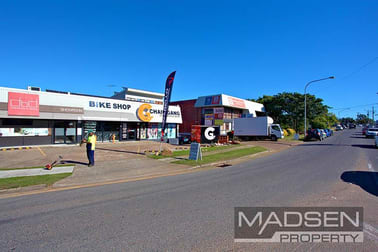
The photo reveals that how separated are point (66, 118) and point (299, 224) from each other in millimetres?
21185

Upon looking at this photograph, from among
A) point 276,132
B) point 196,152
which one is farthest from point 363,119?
point 196,152

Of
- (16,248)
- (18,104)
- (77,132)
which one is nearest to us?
(16,248)

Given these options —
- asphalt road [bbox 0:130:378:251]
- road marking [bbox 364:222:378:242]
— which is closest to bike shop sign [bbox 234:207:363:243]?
road marking [bbox 364:222:378:242]

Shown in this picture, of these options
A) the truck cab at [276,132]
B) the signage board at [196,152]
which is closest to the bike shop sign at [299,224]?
the signage board at [196,152]

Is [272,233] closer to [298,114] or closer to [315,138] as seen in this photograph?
[315,138]

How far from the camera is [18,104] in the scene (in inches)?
667

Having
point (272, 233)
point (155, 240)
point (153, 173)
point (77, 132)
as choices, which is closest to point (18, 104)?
point (77, 132)

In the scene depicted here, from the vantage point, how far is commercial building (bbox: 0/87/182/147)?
17047mm

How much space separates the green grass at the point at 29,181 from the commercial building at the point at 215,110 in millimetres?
22819

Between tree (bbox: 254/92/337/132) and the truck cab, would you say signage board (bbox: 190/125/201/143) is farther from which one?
tree (bbox: 254/92/337/132)

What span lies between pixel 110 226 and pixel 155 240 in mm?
1097

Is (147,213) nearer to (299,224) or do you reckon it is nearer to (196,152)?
(299,224)

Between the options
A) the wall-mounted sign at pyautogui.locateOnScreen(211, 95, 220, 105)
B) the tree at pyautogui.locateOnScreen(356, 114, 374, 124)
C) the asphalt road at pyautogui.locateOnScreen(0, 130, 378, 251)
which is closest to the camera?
the asphalt road at pyautogui.locateOnScreen(0, 130, 378, 251)

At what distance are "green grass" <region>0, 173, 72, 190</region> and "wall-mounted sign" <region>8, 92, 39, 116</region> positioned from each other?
12644 mm
